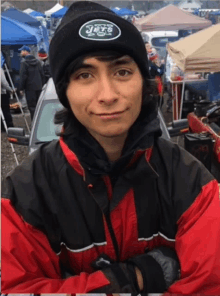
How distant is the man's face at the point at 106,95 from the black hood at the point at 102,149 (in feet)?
0.28

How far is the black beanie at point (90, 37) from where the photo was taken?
1.15m

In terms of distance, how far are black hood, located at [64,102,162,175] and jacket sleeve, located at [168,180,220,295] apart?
0.27 meters

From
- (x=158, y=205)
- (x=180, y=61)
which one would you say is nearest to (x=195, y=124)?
(x=180, y=61)

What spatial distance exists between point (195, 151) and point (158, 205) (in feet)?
13.6

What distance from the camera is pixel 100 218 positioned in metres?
1.23

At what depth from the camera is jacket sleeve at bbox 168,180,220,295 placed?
1110 mm

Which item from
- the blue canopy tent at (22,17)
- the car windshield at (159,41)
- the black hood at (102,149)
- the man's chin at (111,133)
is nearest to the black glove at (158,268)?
the black hood at (102,149)

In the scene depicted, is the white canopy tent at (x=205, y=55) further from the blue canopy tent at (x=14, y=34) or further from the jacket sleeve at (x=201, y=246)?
the jacket sleeve at (x=201, y=246)

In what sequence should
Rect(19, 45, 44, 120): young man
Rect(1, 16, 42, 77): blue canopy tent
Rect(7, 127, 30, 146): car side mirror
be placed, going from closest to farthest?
Rect(7, 127, 30, 146): car side mirror → Rect(1, 16, 42, 77): blue canopy tent → Rect(19, 45, 44, 120): young man

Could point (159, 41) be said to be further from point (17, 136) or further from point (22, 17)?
point (17, 136)

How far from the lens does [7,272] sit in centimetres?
110

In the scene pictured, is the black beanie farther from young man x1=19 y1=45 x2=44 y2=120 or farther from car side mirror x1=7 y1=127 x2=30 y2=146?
young man x1=19 y1=45 x2=44 y2=120

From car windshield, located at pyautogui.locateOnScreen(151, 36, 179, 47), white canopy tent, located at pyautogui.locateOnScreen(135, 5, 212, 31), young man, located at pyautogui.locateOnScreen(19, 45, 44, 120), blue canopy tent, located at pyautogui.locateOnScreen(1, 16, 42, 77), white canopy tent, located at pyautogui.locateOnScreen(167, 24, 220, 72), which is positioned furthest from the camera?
car windshield, located at pyautogui.locateOnScreen(151, 36, 179, 47)

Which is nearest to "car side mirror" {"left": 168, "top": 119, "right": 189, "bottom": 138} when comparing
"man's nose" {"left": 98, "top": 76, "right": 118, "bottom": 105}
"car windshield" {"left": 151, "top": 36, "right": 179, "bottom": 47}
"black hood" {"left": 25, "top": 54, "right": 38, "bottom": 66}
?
"man's nose" {"left": 98, "top": 76, "right": 118, "bottom": 105}
